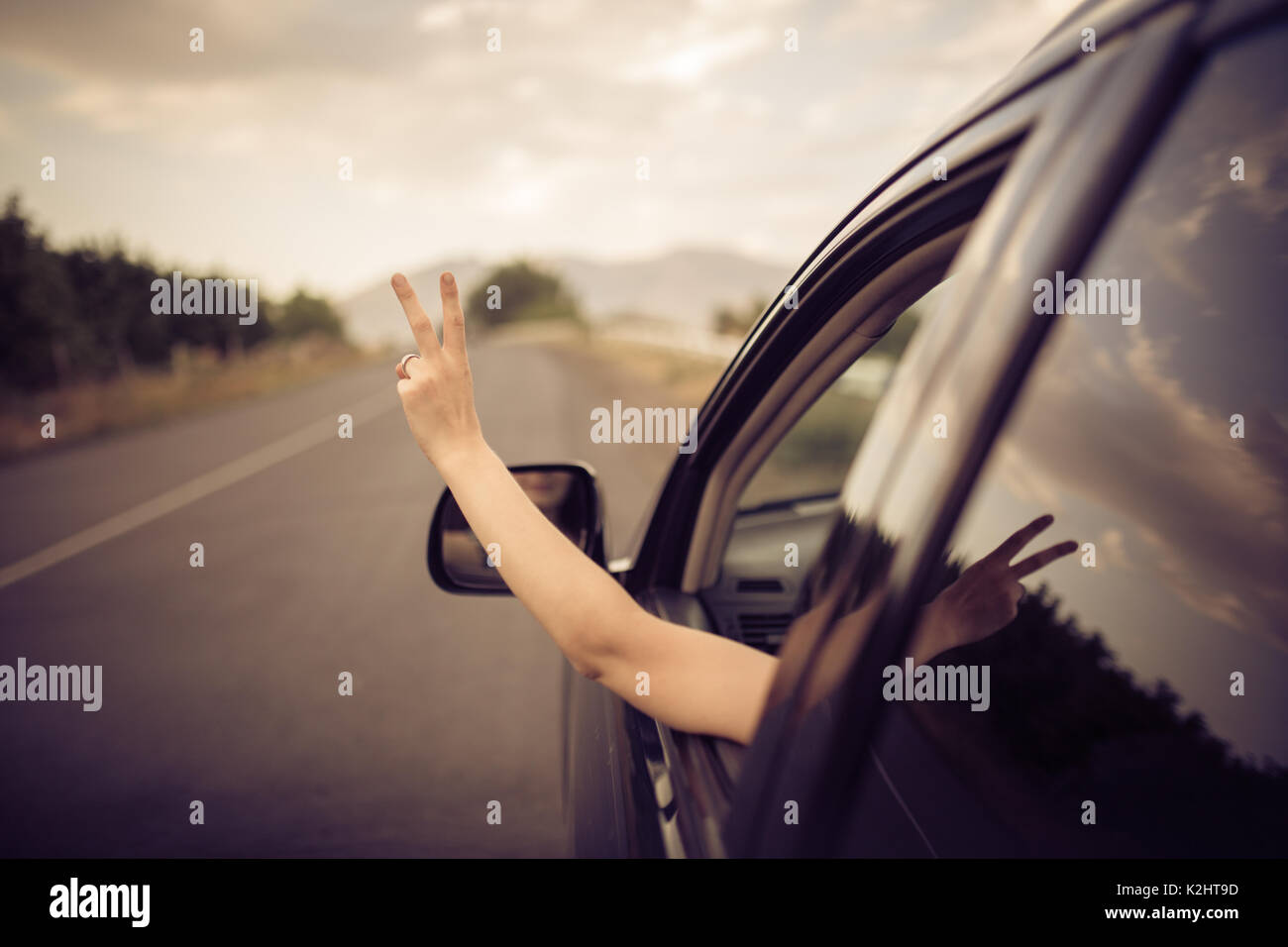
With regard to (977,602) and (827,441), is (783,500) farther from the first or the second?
(827,441)

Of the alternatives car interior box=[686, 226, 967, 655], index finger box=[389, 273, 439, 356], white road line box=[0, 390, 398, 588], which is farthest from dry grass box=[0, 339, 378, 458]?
index finger box=[389, 273, 439, 356]

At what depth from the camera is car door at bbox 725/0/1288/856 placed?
2.35 feet

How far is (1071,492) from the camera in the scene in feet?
3.45

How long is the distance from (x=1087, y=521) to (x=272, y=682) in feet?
14.4

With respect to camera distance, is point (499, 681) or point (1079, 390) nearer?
point (1079, 390)

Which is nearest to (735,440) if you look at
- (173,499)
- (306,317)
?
(173,499)

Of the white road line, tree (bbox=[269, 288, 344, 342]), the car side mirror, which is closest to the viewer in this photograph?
the car side mirror

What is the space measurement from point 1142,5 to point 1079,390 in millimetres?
459

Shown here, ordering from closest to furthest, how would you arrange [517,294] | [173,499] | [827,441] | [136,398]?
[173,499]
[827,441]
[136,398]
[517,294]

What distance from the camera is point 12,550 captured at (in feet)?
24.1

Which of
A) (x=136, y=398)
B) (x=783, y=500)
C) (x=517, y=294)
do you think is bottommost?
(x=783, y=500)

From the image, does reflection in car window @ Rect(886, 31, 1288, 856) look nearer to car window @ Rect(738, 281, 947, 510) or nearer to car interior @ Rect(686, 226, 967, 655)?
car interior @ Rect(686, 226, 967, 655)
